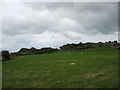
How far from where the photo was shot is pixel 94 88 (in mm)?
10258

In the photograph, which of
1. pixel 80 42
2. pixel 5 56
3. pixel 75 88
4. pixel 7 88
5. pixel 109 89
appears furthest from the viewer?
pixel 80 42

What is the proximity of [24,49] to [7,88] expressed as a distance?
122596 mm

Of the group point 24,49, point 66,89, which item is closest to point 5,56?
point 66,89

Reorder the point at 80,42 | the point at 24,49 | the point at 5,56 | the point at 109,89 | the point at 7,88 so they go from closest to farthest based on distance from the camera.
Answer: the point at 109,89 < the point at 7,88 < the point at 5,56 < the point at 24,49 < the point at 80,42

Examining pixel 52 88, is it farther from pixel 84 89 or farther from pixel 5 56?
pixel 5 56

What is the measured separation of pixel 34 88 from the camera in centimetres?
1100

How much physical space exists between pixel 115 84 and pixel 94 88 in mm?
1826

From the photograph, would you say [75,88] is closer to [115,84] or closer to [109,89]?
[109,89]

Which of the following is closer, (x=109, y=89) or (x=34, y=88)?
(x=109, y=89)

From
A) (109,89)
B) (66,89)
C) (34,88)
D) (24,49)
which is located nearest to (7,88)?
(34,88)

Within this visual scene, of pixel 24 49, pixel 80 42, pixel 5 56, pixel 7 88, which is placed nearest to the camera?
pixel 7 88

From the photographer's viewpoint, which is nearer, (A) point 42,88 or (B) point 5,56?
(A) point 42,88

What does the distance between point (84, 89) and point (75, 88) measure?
718 mm

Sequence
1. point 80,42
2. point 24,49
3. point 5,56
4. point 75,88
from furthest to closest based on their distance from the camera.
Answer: point 80,42
point 24,49
point 5,56
point 75,88
